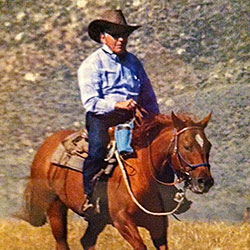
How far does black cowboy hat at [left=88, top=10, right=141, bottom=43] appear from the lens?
3.91 m

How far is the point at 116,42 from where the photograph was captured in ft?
12.9

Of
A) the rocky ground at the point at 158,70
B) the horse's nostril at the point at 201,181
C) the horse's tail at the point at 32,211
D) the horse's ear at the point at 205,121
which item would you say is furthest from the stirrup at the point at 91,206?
the horse's ear at the point at 205,121

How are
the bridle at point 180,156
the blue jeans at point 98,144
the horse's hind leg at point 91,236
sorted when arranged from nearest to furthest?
the bridle at point 180,156 < the blue jeans at point 98,144 < the horse's hind leg at point 91,236

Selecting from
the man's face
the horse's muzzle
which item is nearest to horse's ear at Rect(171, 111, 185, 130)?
the horse's muzzle

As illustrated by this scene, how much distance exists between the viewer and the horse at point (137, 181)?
379 centimetres

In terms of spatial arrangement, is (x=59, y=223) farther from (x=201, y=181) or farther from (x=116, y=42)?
(x=116, y=42)

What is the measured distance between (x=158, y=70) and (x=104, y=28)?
0.35 metres

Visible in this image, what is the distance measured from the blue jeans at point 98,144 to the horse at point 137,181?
63mm

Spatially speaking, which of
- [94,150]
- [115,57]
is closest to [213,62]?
[115,57]

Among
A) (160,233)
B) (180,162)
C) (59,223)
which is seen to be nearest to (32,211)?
(59,223)

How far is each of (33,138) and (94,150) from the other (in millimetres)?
388

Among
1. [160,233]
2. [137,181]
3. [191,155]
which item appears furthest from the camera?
[160,233]

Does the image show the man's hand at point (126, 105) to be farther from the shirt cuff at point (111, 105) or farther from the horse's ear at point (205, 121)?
the horse's ear at point (205, 121)

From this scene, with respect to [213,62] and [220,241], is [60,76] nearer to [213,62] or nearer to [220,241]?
[213,62]
